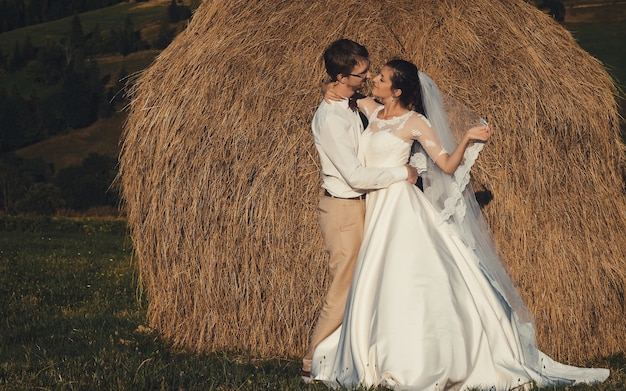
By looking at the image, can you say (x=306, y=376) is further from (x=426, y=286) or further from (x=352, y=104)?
(x=352, y=104)

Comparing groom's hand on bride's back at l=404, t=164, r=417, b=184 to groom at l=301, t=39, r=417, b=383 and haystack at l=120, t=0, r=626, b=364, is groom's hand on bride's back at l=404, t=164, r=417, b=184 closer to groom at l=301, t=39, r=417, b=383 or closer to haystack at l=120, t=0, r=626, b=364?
groom at l=301, t=39, r=417, b=383

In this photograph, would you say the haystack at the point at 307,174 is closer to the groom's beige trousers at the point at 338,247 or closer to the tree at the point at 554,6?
the groom's beige trousers at the point at 338,247

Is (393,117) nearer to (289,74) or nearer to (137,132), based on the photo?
(289,74)

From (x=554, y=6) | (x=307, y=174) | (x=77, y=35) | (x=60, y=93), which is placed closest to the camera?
(x=307, y=174)

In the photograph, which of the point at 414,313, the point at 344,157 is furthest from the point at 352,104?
the point at 414,313

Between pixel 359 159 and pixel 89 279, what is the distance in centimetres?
707

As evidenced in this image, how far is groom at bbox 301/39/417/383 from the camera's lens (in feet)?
19.1

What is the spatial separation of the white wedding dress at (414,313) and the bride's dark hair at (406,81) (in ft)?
0.49

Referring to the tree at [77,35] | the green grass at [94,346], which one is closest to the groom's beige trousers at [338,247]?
the green grass at [94,346]

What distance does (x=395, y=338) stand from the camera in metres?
5.61

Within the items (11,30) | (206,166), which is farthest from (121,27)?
(206,166)

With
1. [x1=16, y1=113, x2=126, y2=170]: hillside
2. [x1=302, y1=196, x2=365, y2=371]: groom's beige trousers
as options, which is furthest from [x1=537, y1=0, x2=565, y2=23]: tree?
[x1=302, y1=196, x2=365, y2=371]: groom's beige trousers

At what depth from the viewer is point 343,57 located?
5824 millimetres

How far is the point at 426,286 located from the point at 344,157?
3.37ft
